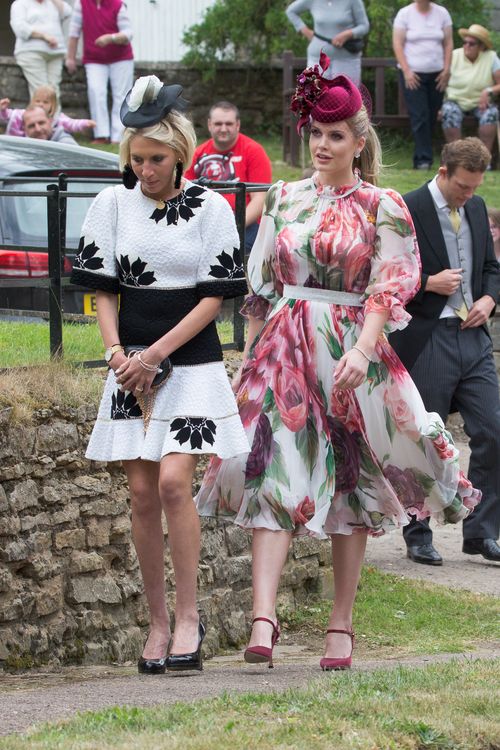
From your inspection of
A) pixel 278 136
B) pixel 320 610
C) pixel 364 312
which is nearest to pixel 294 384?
pixel 364 312

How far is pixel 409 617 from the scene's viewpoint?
762cm

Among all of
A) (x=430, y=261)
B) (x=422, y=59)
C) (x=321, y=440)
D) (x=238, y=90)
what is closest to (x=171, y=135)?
(x=321, y=440)

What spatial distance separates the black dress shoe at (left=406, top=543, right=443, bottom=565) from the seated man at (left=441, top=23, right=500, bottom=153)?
32.4ft

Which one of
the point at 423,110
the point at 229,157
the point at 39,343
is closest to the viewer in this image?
the point at 39,343

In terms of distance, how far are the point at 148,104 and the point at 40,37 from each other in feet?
45.0

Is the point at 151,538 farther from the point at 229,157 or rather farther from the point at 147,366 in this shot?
the point at 229,157

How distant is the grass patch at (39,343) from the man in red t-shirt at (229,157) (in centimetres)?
206

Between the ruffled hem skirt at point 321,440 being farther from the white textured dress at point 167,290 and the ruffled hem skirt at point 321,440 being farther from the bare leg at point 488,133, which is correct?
the bare leg at point 488,133

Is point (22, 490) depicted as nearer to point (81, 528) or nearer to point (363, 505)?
point (81, 528)

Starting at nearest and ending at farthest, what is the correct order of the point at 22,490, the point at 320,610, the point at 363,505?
1. the point at 363,505
2. the point at 22,490
3. the point at 320,610

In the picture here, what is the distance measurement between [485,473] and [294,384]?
323cm

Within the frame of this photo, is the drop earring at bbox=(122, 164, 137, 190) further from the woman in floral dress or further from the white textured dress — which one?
the woman in floral dress

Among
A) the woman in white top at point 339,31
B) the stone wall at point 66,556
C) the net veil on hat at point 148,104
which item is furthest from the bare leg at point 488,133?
the net veil on hat at point 148,104

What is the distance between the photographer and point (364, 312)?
5246 millimetres
